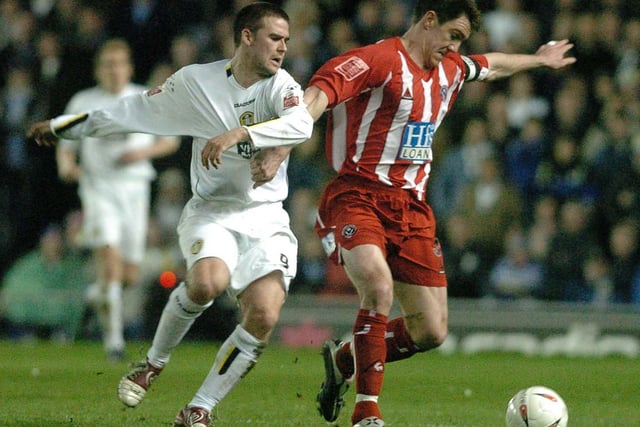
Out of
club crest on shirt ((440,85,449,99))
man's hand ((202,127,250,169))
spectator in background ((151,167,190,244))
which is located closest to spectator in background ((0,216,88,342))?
spectator in background ((151,167,190,244))

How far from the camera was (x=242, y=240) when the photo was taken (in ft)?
23.8

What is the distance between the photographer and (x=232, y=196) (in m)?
7.34

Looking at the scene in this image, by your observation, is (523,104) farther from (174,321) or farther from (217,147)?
(217,147)

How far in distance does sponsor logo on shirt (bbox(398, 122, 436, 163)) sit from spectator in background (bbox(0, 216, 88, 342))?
758 centimetres

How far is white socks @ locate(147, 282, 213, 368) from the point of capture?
7234 millimetres

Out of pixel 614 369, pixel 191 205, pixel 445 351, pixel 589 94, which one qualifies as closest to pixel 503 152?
pixel 589 94

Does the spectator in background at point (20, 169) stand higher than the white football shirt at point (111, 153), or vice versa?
the white football shirt at point (111, 153)

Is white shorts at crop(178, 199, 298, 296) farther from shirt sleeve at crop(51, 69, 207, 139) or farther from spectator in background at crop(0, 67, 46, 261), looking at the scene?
spectator in background at crop(0, 67, 46, 261)

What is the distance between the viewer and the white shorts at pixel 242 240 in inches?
278

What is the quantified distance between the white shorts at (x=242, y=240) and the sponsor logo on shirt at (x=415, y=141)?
2.68 feet

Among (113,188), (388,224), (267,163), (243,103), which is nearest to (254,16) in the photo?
(243,103)

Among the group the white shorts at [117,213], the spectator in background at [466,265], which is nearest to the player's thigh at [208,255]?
the white shorts at [117,213]

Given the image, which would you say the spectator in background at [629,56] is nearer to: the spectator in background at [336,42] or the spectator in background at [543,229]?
the spectator in background at [543,229]

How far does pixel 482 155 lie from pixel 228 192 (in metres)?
6.97
